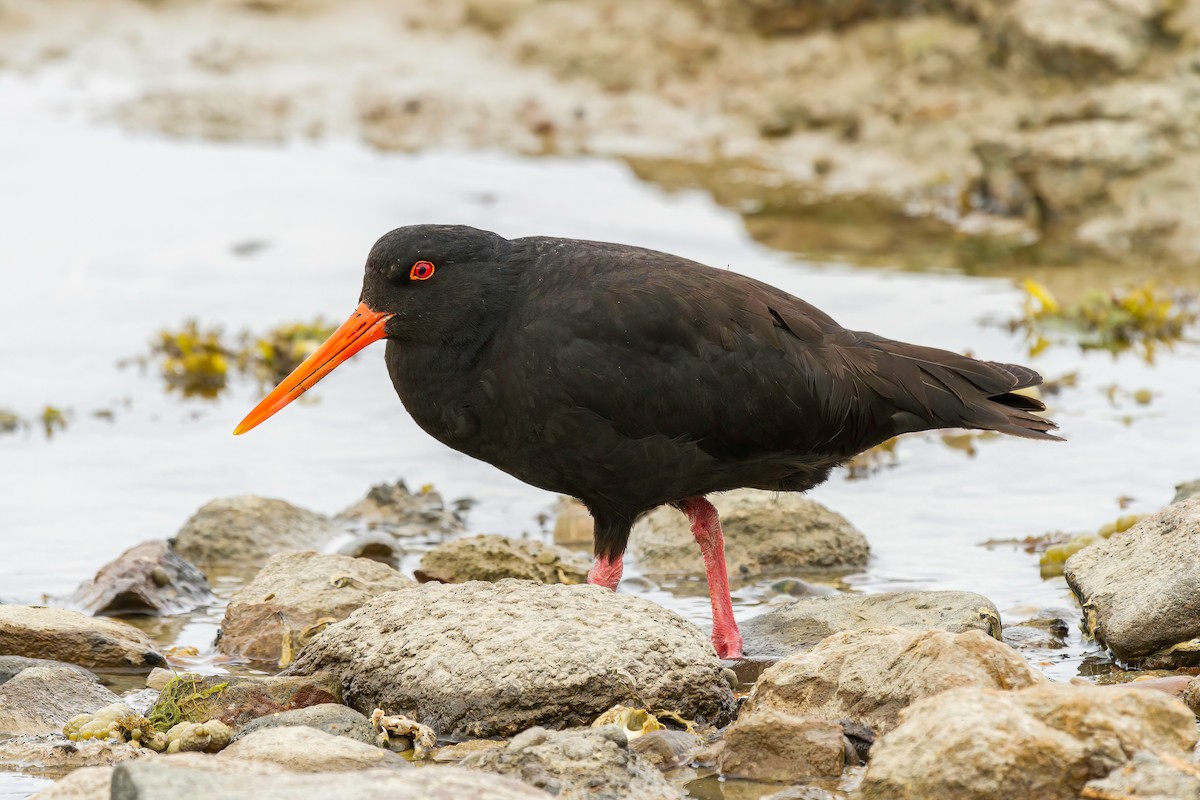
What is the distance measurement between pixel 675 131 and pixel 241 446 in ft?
→ 21.2

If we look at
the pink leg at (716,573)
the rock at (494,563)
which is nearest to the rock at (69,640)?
the rock at (494,563)

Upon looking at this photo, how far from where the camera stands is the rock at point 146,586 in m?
5.95

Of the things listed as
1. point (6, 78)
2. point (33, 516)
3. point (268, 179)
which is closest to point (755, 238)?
point (268, 179)

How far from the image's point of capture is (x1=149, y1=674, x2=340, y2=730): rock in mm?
4633

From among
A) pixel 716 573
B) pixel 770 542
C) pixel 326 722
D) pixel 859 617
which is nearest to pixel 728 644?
pixel 716 573

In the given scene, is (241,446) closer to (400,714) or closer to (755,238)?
(400,714)

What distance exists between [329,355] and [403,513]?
5.64 feet

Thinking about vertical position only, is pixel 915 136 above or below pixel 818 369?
above

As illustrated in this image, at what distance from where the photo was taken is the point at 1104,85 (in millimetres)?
12219

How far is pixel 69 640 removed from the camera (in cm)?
522

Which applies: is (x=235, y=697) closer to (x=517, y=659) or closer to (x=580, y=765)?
(x=517, y=659)

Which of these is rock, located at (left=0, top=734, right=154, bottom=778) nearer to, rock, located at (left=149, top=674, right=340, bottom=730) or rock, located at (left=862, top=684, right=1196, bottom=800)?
rock, located at (left=149, top=674, right=340, bottom=730)

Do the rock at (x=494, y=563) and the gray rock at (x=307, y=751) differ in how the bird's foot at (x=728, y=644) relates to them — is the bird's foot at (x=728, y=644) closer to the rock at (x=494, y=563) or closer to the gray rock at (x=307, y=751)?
the rock at (x=494, y=563)

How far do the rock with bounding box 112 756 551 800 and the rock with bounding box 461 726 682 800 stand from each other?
32cm
